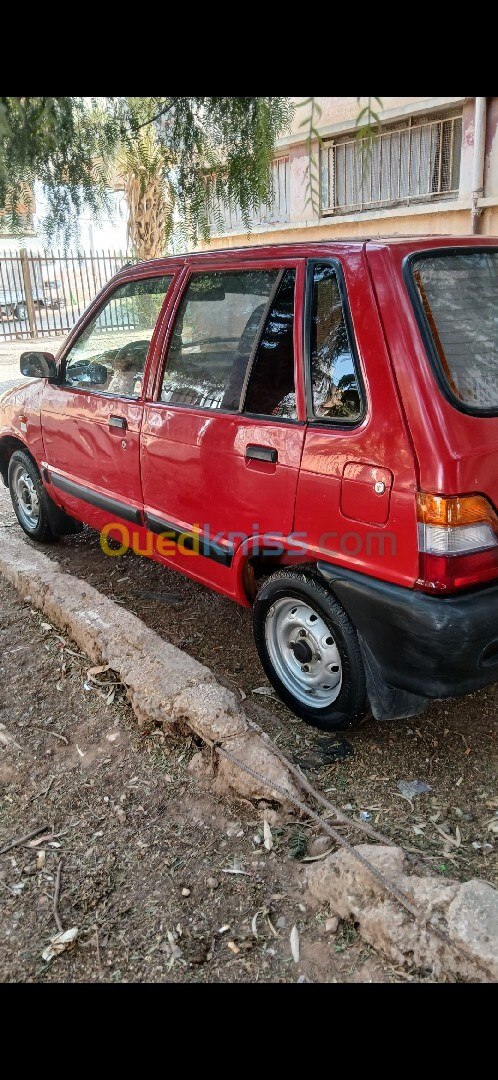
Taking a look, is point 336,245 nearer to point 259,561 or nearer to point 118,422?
point 259,561

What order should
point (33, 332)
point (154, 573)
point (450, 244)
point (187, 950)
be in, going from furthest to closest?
point (33, 332) < point (154, 573) < point (450, 244) < point (187, 950)

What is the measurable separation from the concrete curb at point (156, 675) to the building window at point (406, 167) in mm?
7609

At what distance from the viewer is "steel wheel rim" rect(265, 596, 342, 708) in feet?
9.48

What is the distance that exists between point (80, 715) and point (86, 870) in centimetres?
96

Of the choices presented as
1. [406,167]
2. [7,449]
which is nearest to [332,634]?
[7,449]

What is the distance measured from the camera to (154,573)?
4820 mm

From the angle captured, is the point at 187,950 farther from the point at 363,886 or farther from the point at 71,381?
the point at 71,381

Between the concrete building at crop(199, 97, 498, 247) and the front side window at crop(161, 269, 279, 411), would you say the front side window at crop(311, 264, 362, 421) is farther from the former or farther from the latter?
the concrete building at crop(199, 97, 498, 247)

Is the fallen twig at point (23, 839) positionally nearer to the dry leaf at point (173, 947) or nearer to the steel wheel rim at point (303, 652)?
the dry leaf at point (173, 947)

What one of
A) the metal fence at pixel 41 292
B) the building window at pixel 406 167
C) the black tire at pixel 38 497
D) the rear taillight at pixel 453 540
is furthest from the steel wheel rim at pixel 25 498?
the metal fence at pixel 41 292

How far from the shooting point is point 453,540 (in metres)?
2.29

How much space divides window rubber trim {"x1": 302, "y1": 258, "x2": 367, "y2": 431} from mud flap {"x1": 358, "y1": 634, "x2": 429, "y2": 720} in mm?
796

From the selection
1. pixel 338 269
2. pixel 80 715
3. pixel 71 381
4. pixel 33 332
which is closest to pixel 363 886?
pixel 80 715

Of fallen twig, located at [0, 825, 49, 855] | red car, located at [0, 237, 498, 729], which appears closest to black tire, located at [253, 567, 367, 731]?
red car, located at [0, 237, 498, 729]
